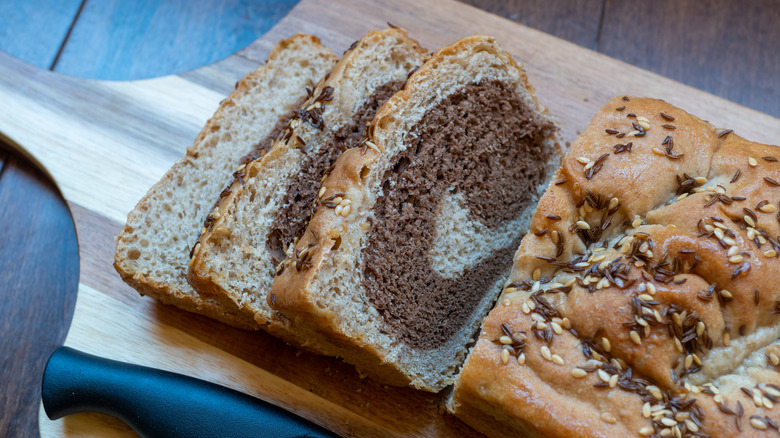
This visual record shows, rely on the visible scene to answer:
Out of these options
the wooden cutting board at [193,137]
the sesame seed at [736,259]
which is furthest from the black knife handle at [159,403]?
the sesame seed at [736,259]

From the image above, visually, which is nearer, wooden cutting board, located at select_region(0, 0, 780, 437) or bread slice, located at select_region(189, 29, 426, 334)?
bread slice, located at select_region(189, 29, 426, 334)

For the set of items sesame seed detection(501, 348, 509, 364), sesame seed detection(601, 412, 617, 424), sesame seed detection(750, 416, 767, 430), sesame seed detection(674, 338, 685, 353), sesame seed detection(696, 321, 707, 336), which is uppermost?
sesame seed detection(696, 321, 707, 336)

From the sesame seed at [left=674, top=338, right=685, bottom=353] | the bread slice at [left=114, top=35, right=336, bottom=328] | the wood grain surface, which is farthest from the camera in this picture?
the wood grain surface

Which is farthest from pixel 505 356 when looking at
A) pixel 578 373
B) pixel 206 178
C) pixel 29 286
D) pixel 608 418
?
pixel 29 286

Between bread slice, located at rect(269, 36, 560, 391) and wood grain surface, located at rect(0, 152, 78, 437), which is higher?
bread slice, located at rect(269, 36, 560, 391)

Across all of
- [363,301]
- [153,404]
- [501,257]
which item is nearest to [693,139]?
[501,257]

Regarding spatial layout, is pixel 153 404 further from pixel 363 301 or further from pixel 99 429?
pixel 363 301

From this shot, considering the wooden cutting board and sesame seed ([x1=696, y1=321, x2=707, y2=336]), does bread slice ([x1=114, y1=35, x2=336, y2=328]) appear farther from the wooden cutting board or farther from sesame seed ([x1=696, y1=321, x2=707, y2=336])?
sesame seed ([x1=696, y1=321, x2=707, y2=336])

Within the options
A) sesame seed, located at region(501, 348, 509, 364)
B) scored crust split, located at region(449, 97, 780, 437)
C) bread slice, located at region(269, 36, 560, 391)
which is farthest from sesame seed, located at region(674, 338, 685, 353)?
bread slice, located at region(269, 36, 560, 391)

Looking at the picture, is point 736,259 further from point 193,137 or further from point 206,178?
point 193,137
